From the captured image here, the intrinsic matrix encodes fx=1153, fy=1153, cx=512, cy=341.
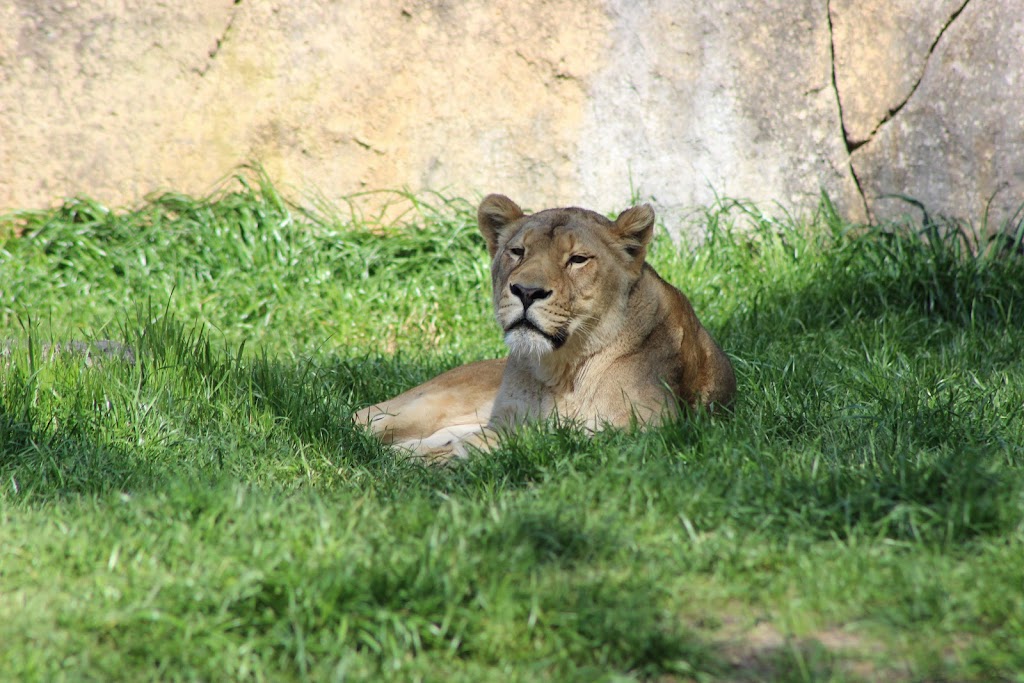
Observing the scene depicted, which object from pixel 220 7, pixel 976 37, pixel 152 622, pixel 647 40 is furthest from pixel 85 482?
pixel 976 37

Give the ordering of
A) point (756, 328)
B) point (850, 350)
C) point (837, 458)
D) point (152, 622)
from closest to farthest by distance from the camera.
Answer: point (152, 622)
point (837, 458)
point (850, 350)
point (756, 328)

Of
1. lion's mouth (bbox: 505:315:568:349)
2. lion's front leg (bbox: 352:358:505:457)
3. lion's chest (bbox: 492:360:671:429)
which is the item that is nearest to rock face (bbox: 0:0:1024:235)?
lion's front leg (bbox: 352:358:505:457)

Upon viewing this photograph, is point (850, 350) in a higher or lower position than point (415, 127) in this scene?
lower

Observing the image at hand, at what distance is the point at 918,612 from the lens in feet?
8.97

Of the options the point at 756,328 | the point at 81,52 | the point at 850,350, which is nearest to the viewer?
the point at 850,350

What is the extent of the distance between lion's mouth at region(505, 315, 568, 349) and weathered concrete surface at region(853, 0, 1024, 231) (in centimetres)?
326

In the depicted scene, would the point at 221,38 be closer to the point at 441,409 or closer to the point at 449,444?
the point at 441,409

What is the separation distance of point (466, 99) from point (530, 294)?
3275 millimetres

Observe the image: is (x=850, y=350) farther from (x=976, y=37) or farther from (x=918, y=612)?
(x=918, y=612)

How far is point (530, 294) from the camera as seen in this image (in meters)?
4.23

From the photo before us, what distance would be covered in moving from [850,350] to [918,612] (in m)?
3.03

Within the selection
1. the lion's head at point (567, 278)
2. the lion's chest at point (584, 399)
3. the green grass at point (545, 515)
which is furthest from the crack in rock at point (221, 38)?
the lion's chest at point (584, 399)

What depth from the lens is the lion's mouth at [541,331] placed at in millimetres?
4266

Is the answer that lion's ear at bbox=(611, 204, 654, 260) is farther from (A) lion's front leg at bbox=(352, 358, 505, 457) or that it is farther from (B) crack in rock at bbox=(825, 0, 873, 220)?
(B) crack in rock at bbox=(825, 0, 873, 220)
